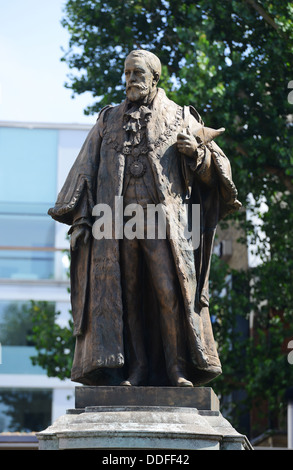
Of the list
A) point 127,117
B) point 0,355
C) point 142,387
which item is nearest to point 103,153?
point 127,117

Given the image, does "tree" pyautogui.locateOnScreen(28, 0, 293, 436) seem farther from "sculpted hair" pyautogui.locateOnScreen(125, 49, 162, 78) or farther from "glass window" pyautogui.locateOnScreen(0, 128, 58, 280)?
"glass window" pyautogui.locateOnScreen(0, 128, 58, 280)

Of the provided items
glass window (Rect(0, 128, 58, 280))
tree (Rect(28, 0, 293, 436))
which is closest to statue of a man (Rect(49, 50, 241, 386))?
tree (Rect(28, 0, 293, 436))

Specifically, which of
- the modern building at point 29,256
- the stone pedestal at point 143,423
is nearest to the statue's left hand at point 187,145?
the stone pedestal at point 143,423

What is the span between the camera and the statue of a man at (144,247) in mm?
7441

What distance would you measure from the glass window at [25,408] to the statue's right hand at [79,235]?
25.1m

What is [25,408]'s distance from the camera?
32562 mm

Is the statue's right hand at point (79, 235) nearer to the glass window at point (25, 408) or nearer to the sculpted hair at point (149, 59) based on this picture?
the sculpted hair at point (149, 59)

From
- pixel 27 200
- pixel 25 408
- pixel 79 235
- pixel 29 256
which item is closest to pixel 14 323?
pixel 29 256

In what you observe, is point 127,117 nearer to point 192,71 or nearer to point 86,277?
point 86,277

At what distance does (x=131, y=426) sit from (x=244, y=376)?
13.7 m

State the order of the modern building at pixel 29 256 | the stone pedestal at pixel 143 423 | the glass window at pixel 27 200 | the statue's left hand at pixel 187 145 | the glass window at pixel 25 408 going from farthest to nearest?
1. the glass window at pixel 27 200
2. the modern building at pixel 29 256
3. the glass window at pixel 25 408
4. the statue's left hand at pixel 187 145
5. the stone pedestal at pixel 143 423

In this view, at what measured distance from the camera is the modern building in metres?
32.6

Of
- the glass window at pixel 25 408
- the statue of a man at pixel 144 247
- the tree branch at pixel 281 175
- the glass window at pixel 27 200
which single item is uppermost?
the glass window at pixel 27 200

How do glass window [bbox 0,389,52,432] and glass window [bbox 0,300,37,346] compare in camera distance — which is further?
glass window [bbox 0,300,37,346]
